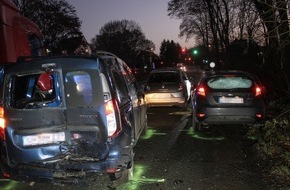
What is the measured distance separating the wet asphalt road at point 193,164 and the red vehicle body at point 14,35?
3231mm

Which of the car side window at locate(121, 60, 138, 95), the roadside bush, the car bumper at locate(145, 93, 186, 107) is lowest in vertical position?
the roadside bush

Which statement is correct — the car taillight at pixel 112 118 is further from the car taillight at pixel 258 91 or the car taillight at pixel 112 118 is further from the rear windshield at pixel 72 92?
the car taillight at pixel 258 91

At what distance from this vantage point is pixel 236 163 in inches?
293

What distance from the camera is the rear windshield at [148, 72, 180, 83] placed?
15180 millimetres

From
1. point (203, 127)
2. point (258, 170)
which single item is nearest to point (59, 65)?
point (258, 170)

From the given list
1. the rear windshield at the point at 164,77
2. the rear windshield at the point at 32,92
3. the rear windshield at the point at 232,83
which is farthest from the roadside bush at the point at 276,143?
the rear windshield at the point at 164,77

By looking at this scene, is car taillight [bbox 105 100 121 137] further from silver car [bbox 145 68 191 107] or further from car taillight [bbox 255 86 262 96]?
silver car [bbox 145 68 191 107]

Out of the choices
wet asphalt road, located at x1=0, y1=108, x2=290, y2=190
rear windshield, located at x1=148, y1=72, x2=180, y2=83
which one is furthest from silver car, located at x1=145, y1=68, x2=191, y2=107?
wet asphalt road, located at x1=0, y1=108, x2=290, y2=190

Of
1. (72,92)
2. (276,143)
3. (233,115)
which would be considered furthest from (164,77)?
A: (72,92)

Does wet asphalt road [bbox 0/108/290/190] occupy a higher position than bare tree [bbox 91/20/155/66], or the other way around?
bare tree [bbox 91/20/155/66]

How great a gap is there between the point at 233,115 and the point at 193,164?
2.70 metres

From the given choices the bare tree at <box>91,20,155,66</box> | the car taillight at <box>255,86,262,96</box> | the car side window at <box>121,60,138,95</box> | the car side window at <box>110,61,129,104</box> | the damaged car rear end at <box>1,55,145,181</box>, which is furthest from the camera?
the bare tree at <box>91,20,155,66</box>

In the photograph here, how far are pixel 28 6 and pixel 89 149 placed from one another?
41933 millimetres

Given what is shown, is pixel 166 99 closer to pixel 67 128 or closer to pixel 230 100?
pixel 230 100
